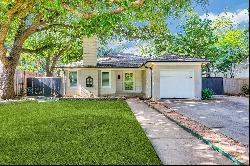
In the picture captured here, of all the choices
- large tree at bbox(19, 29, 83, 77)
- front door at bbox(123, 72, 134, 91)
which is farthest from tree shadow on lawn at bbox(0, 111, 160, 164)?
front door at bbox(123, 72, 134, 91)

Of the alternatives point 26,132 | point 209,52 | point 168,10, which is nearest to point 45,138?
point 26,132

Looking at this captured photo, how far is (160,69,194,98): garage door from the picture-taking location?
26.6 m

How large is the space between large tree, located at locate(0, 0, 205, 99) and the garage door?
3.99 metres

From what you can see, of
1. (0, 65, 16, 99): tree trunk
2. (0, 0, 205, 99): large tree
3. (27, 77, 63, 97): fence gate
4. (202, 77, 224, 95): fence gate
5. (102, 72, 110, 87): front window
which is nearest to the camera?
(0, 0, 205, 99): large tree

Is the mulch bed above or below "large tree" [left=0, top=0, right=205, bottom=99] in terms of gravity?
below

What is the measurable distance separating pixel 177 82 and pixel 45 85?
14305mm

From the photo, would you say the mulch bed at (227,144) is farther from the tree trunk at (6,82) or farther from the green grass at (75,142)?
the tree trunk at (6,82)

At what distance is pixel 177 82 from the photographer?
2661cm

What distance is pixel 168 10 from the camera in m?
21.9

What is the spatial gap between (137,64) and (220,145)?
23.5 m

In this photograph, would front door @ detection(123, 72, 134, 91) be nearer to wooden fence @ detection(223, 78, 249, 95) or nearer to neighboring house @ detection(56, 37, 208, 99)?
neighboring house @ detection(56, 37, 208, 99)

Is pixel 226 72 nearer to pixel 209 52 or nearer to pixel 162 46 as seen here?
pixel 209 52

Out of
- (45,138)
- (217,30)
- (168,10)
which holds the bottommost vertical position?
(45,138)

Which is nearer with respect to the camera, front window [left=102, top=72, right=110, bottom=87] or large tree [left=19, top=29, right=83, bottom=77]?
front window [left=102, top=72, right=110, bottom=87]
